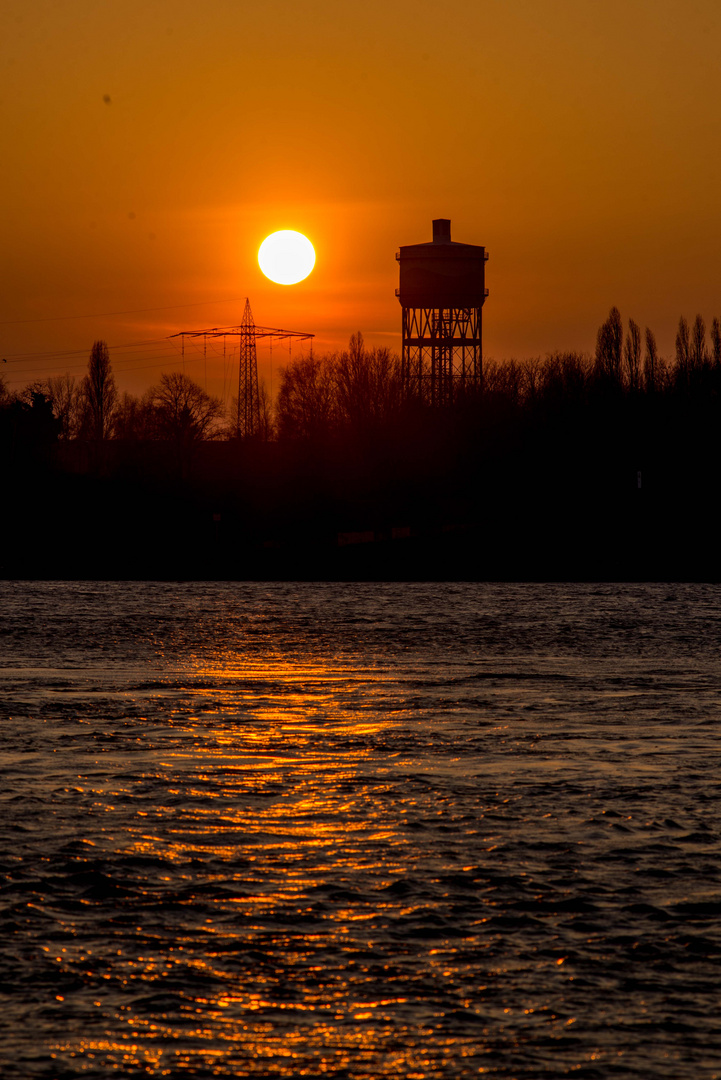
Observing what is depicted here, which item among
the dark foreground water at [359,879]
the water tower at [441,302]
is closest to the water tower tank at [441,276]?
the water tower at [441,302]

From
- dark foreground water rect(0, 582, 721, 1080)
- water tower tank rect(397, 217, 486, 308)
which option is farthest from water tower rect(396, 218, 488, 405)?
dark foreground water rect(0, 582, 721, 1080)

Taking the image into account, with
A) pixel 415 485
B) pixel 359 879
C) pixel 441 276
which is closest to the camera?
pixel 359 879

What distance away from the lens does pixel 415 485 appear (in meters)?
103

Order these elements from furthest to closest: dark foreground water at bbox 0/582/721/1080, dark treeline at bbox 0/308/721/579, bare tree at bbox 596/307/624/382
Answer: bare tree at bbox 596/307/624/382 < dark treeline at bbox 0/308/721/579 < dark foreground water at bbox 0/582/721/1080

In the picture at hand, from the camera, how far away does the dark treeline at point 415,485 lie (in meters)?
84.7

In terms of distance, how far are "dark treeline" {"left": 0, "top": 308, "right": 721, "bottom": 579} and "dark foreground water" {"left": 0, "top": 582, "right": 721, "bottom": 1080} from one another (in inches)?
2314

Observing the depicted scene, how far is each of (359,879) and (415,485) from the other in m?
91.3

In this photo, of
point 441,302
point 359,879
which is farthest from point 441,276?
point 359,879

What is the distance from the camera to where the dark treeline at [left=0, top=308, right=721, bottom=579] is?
278ft

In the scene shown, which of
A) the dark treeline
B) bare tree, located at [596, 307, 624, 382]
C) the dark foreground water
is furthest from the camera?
bare tree, located at [596, 307, 624, 382]

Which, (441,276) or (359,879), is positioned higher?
(441,276)

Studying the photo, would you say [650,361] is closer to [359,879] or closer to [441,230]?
[441,230]

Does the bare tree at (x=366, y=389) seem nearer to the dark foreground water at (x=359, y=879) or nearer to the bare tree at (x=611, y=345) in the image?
the bare tree at (x=611, y=345)

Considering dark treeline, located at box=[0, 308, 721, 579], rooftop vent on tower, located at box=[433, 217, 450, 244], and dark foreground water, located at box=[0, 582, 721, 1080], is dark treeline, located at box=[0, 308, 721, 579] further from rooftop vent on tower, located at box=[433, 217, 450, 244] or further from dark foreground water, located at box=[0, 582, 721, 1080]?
dark foreground water, located at box=[0, 582, 721, 1080]
